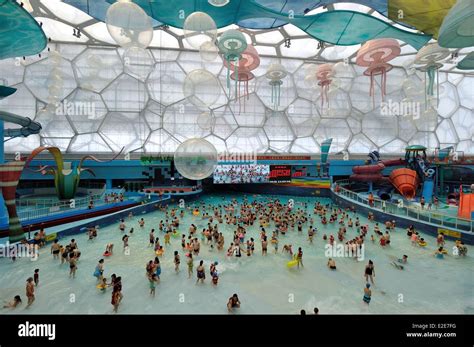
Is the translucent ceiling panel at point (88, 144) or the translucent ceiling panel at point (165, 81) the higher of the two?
the translucent ceiling panel at point (165, 81)

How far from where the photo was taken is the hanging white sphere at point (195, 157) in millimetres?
5980

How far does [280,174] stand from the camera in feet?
73.5

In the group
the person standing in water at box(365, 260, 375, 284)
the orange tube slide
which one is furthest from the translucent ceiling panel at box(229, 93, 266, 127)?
the person standing in water at box(365, 260, 375, 284)

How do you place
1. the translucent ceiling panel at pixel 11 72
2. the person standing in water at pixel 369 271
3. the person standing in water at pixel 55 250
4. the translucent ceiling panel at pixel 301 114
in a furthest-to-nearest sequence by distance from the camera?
the translucent ceiling panel at pixel 301 114, the translucent ceiling panel at pixel 11 72, the person standing in water at pixel 55 250, the person standing in water at pixel 369 271

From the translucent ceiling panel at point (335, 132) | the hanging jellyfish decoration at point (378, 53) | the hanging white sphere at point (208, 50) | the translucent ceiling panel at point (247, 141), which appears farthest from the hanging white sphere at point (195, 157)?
the translucent ceiling panel at point (335, 132)

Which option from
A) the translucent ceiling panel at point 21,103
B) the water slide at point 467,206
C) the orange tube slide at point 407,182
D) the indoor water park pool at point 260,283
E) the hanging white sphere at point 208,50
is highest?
the translucent ceiling panel at point 21,103

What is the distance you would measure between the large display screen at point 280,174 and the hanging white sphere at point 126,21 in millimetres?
18732

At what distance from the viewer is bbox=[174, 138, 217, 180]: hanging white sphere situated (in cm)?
598

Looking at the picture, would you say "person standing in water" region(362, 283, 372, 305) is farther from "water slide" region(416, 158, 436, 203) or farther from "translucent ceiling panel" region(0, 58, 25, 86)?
"translucent ceiling panel" region(0, 58, 25, 86)

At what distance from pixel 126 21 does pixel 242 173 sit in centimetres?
1828

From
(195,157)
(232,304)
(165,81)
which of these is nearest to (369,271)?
(232,304)

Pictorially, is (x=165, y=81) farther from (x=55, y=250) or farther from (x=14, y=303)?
(x=14, y=303)

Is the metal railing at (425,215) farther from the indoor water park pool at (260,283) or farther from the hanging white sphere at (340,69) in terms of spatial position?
the hanging white sphere at (340,69)

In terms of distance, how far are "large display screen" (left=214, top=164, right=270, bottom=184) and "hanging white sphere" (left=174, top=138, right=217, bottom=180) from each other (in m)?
15.6
